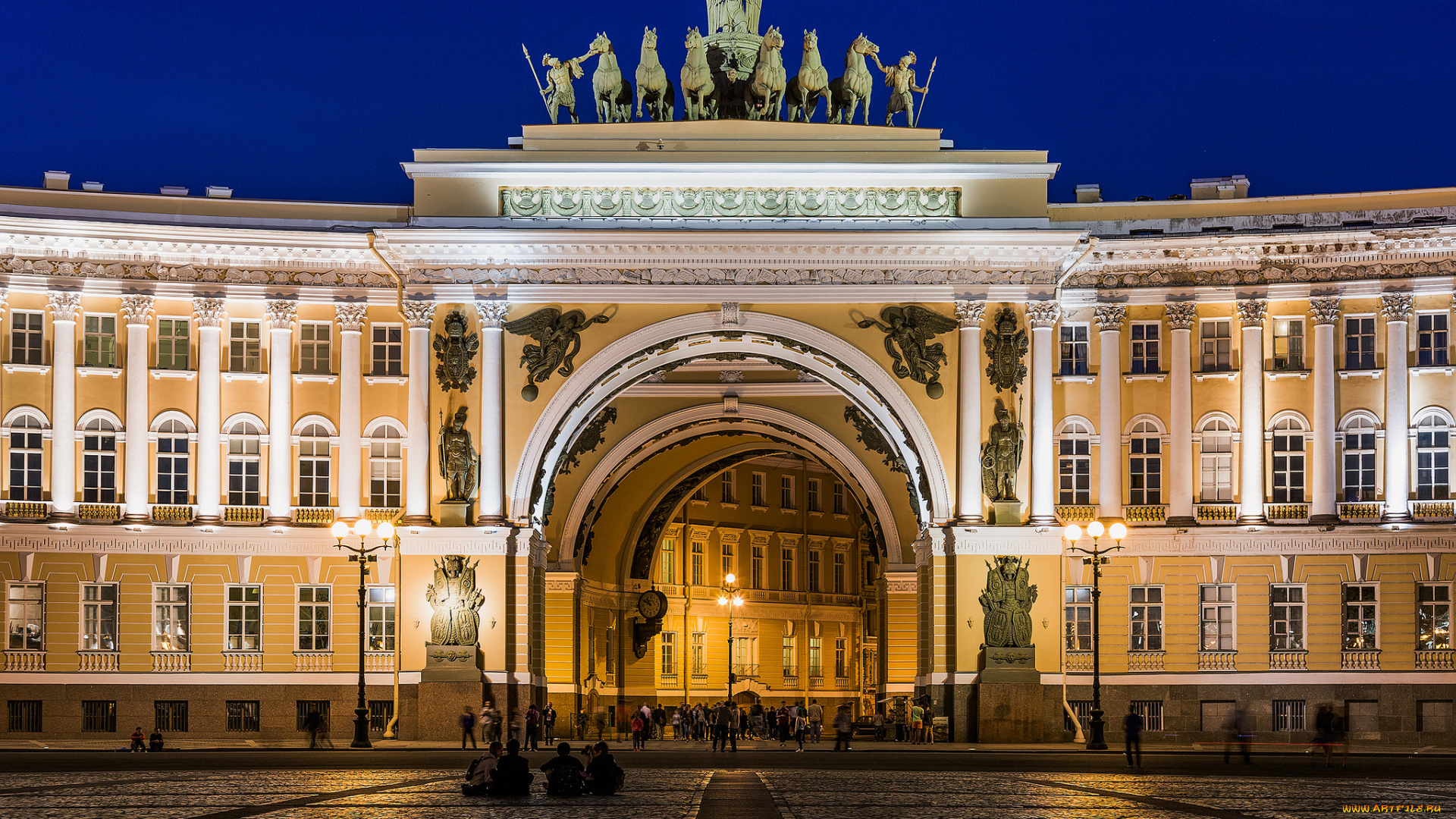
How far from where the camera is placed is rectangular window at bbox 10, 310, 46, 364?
47875 millimetres

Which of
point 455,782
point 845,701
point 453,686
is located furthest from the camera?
point 845,701

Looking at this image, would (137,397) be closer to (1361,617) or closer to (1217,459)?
(1217,459)

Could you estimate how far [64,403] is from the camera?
47.9 m

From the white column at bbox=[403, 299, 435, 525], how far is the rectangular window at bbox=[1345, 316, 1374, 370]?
24.0 meters

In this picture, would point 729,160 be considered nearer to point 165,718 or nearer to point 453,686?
point 453,686

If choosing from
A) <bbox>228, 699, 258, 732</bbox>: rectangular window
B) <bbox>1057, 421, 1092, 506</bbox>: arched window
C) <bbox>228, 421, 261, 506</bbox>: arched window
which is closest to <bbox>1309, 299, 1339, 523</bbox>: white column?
<bbox>1057, 421, 1092, 506</bbox>: arched window

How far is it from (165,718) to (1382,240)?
110 feet

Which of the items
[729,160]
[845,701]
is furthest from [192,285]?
[845,701]

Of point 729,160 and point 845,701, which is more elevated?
point 729,160

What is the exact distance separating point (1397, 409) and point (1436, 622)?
5513 mm

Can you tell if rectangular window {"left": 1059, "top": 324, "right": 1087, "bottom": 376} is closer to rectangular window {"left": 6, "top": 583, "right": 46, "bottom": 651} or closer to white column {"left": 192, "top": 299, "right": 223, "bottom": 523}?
white column {"left": 192, "top": 299, "right": 223, "bottom": 523}

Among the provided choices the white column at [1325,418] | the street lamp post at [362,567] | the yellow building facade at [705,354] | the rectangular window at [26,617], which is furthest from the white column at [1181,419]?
the rectangular window at [26,617]

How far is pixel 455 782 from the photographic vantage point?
29.9 meters

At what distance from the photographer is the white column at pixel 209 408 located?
159ft
